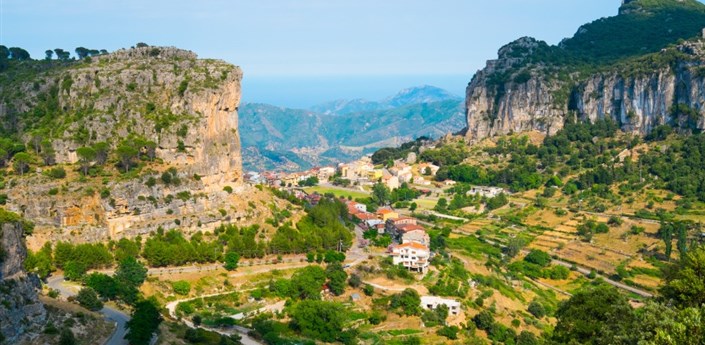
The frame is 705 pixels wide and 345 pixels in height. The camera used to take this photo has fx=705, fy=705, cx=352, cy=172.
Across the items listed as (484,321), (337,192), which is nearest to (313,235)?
(484,321)

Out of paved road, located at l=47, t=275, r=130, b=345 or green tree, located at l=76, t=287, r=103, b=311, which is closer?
paved road, located at l=47, t=275, r=130, b=345

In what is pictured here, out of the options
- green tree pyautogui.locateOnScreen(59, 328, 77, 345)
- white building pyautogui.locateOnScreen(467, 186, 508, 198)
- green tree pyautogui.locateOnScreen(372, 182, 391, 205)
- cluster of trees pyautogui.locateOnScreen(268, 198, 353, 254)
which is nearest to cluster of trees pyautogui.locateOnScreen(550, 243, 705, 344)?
green tree pyautogui.locateOnScreen(59, 328, 77, 345)

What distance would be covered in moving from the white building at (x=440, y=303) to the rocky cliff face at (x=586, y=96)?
64.2 meters

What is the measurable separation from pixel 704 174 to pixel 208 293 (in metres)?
63.4

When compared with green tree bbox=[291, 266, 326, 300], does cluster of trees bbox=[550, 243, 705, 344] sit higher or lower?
higher

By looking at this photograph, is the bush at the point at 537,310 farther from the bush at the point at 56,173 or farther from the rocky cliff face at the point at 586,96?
the rocky cliff face at the point at 586,96

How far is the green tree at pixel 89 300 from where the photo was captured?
126ft

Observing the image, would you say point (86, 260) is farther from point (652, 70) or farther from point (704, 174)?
point (652, 70)

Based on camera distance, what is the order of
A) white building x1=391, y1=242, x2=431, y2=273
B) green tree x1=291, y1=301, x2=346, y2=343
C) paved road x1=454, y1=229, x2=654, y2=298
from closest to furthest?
green tree x1=291, y1=301, x2=346, y2=343, white building x1=391, y1=242, x2=431, y2=273, paved road x1=454, y1=229, x2=654, y2=298

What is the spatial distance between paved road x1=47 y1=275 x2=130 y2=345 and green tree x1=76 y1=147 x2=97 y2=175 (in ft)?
33.4

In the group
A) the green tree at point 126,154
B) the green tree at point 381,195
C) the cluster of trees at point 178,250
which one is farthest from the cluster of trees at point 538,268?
the green tree at point 126,154

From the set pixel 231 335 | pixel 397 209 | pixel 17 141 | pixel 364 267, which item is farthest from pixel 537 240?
pixel 17 141

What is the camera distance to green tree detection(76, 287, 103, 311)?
3850 centimetres

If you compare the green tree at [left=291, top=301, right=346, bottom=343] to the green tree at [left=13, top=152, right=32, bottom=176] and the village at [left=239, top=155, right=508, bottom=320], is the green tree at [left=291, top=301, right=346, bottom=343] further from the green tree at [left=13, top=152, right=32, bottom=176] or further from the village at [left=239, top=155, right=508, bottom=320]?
the green tree at [left=13, top=152, right=32, bottom=176]
